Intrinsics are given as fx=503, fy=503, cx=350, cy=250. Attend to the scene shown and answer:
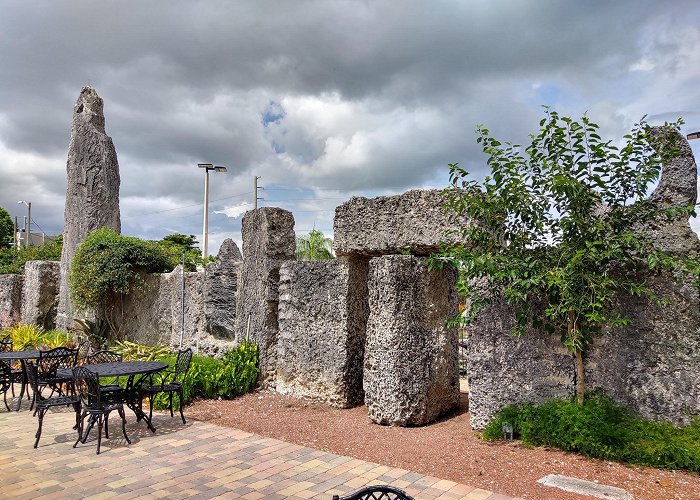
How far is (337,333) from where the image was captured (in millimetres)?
6926

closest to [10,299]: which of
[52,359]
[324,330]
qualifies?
[52,359]

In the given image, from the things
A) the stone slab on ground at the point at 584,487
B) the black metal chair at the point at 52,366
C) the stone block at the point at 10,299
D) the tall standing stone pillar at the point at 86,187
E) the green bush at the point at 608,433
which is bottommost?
the stone slab on ground at the point at 584,487

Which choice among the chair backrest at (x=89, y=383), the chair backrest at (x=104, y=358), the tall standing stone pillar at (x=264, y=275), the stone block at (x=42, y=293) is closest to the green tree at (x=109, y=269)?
the stone block at (x=42, y=293)

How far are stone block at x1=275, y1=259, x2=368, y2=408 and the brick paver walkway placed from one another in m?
1.60

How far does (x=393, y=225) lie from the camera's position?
6156 millimetres

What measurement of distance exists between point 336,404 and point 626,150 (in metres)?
4.67

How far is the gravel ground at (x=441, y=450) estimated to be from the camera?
161 inches

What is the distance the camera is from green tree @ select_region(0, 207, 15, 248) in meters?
32.0

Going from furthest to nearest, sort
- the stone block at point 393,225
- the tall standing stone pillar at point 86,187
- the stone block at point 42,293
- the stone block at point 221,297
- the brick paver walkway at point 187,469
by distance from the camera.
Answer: the stone block at point 42,293 < the tall standing stone pillar at point 86,187 < the stone block at point 221,297 < the stone block at point 393,225 < the brick paver walkway at point 187,469

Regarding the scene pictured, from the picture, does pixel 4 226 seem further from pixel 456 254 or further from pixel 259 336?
pixel 456 254

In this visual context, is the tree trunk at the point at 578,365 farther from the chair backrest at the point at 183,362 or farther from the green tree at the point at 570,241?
the chair backrest at the point at 183,362

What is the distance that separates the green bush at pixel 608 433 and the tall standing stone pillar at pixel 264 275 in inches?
159

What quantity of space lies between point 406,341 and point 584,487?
7.91 feet

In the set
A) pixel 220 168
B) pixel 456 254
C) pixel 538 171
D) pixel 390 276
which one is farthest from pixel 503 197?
pixel 220 168
